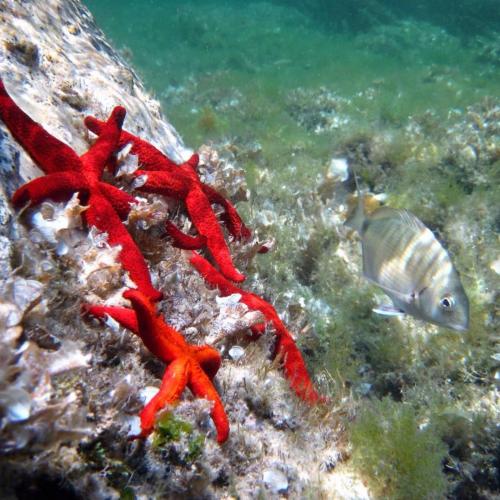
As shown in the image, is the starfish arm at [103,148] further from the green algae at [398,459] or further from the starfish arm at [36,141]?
the green algae at [398,459]

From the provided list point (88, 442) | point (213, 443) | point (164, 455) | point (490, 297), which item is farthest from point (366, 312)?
point (88, 442)

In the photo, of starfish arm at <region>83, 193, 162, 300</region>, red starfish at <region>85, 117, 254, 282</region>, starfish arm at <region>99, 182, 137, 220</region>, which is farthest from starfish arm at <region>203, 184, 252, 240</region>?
starfish arm at <region>83, 193, 162, 300</region>

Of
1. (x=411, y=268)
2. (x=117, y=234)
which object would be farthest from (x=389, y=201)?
(x=117, y=234)

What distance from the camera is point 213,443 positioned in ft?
7.62

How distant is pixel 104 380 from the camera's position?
2.07 m

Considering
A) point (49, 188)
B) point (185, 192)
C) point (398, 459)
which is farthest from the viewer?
Result: point (185, 192)

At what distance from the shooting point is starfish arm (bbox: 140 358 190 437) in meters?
1.86

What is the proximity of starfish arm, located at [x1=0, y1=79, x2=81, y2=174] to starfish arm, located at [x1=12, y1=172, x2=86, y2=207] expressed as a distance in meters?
0.17

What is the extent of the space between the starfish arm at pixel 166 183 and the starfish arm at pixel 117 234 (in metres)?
0.49

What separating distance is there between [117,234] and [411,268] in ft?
7.36

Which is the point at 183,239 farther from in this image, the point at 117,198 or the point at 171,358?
the point at 171,358

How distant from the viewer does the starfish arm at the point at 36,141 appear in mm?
2434

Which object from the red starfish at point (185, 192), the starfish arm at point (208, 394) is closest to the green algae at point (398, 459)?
the starfish arm at point (208, 394)

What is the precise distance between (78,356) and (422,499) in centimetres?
261
